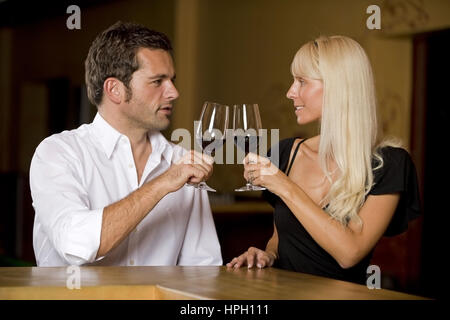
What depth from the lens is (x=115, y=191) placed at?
2.31m

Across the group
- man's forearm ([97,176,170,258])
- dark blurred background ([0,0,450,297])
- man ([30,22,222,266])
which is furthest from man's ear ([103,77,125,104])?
dark blurred background ([0,0,450,297])

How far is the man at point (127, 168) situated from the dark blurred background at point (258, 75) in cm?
230

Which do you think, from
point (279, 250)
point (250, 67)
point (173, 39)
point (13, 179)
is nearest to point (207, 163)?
point (279, 250)

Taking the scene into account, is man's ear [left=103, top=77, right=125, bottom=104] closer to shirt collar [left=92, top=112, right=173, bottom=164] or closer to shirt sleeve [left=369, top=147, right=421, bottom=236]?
shirt collar [left=92, top=112, right=173, bottom=164]

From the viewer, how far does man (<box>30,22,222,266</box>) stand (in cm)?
210

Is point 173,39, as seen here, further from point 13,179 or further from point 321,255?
point 321,255

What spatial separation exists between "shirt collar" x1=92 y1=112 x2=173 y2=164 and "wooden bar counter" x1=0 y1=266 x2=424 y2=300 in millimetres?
721

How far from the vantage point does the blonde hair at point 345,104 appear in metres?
2.08

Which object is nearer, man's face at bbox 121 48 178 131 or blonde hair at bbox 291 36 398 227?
blonde hair at bbox 291 36 398 227

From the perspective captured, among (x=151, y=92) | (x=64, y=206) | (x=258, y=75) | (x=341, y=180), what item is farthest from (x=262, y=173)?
(x=258, y=75)

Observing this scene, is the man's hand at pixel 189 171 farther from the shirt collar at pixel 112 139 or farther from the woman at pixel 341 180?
the shirt collar at pixel 112 139

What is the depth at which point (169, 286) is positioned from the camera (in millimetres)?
1502
